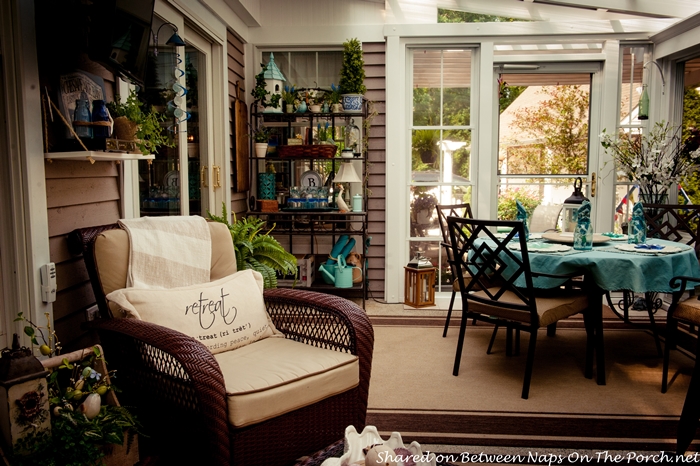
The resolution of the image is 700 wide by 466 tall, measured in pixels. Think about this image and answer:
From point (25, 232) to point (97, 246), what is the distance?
242 millimetres

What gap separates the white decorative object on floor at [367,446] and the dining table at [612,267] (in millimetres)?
1833

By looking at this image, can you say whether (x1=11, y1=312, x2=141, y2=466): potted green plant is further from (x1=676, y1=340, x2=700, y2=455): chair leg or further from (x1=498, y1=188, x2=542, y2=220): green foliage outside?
(x1=498, y1=188, x2=542, y2=220): green foliage outside

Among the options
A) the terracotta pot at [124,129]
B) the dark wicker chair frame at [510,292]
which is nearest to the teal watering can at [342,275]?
the dark wicker chair frame at [510,292]

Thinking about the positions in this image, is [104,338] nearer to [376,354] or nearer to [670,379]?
[376,354]

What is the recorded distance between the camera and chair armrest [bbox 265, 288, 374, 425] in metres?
2.28

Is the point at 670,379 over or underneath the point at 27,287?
underneath

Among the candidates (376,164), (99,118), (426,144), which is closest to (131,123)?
(99,118)

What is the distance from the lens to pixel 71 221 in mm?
2383

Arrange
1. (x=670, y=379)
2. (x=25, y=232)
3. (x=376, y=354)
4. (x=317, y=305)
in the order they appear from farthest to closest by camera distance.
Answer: (x=376, y=354) < (x=670, y=379) < (x=317, y=305) < (x=25, y=232)

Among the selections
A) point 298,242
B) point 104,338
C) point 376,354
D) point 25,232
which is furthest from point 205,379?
point 298,242

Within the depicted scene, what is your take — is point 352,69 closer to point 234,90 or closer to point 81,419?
point 234,90

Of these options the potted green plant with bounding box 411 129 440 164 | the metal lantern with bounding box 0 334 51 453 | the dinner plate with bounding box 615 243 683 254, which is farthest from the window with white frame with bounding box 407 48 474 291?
the metal lantern with bounding box 0 334 51 453

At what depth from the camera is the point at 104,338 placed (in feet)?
6.93

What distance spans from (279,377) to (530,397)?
1598 mm
